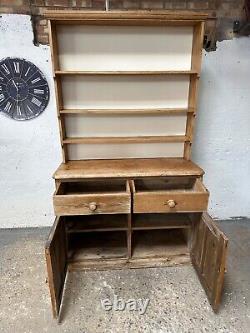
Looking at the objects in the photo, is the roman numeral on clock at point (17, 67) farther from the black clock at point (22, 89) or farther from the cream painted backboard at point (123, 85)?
the cream painted backboard at point (123, 85)

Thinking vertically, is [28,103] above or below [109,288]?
above

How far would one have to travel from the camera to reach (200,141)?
244 cm

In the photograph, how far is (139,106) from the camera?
2.09 m

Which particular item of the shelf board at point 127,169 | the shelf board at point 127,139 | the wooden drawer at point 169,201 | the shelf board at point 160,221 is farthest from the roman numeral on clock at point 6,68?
the shelf board at point 160,221

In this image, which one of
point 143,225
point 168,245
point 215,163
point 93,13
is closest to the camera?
point 93,13

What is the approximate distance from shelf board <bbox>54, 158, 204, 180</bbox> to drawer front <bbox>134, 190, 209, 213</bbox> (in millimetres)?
168

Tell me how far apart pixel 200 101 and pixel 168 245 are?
122 cm

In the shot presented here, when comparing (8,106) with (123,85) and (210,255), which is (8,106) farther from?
(210,255)

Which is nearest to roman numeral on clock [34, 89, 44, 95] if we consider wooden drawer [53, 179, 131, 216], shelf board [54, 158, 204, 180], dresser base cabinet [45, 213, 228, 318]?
shelf board [54, 158, 204, 180]

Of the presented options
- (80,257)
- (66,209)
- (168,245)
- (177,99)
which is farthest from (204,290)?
(177,99)

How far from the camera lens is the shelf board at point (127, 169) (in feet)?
6.07

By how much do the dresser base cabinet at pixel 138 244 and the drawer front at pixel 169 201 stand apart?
136 mm

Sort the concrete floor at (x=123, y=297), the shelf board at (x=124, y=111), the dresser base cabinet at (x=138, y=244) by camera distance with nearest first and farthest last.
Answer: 1. the concrete floor at (x=123, y=297)
2. the dresser base cabinet at (x=138, y=244)
3. the shelf board at (x=124, y=111)

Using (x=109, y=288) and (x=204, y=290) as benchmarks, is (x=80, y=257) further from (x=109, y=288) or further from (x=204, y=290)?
(x=204, y=290)
